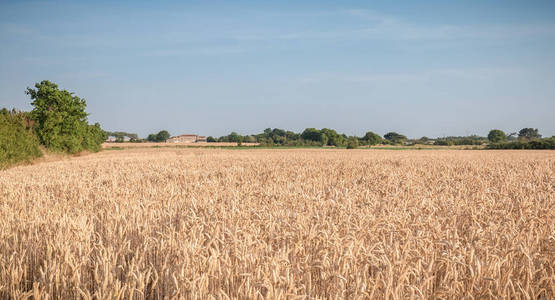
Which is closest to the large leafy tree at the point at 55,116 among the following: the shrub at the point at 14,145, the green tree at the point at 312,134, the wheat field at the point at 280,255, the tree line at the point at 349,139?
the shrub at the point at 14,145

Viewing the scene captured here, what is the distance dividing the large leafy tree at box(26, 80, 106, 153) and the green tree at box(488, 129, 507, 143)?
189 metres

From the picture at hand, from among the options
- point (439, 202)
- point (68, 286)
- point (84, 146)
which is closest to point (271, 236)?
point (68, 286)

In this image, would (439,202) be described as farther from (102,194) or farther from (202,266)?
(102,194)

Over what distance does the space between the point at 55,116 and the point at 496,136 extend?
197365mm

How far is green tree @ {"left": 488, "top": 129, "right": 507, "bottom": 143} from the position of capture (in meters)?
173

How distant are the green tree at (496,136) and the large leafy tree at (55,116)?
619 feet

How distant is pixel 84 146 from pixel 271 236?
6532 centimetres

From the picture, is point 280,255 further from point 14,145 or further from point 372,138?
point 372,138

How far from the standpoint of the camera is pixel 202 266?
295 cm

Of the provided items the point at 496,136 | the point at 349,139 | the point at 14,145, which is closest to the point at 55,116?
the point at 14,145

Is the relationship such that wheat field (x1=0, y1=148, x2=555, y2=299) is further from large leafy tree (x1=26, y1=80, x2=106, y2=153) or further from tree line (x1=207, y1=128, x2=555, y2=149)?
tree line (x1=207, y1=128, x2=555, y2=149)

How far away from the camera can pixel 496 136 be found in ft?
575

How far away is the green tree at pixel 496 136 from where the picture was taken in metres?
173

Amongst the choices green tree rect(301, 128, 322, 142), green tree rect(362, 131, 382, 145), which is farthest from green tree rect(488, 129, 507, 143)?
green tree rect(301, 128, 322, 142)
